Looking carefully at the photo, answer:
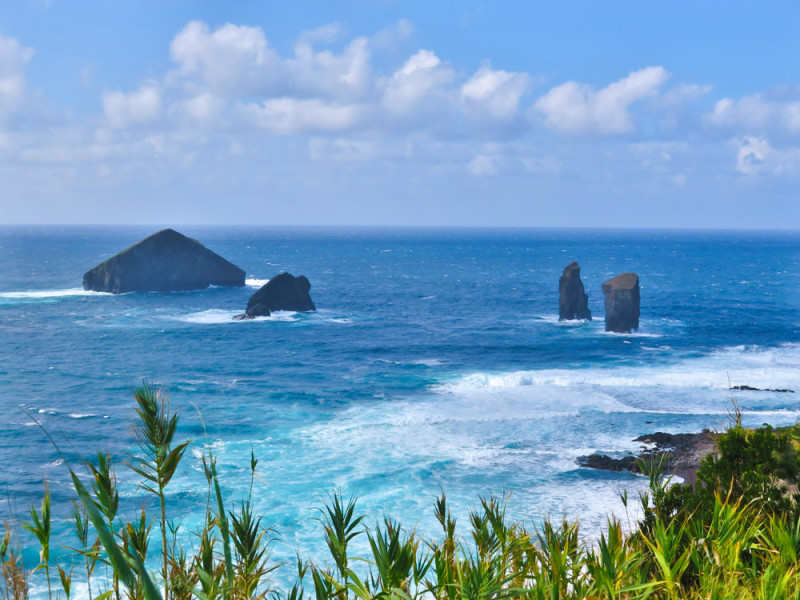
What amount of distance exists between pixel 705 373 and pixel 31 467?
152 ft

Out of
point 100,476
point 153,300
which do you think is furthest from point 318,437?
point 153,300

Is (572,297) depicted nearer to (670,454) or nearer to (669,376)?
(669,376)

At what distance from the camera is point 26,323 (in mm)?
78500

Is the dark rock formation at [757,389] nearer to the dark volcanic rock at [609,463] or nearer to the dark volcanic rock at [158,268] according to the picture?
the dark volcanic rock at [609,463]

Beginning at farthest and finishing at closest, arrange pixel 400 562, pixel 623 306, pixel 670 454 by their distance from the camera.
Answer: pixel 623 306 < pixel 670 454 < pixel 400 562

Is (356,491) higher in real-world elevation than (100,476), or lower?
lower

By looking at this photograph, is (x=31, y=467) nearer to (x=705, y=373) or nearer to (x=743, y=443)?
(x=743, y=443)

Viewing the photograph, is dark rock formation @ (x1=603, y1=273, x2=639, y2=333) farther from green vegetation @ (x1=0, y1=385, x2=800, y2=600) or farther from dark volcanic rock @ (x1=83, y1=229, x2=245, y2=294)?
dark volcanic rock @ (x1=83, y1=229, x2=245, y2=294)

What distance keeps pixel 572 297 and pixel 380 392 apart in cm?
3918

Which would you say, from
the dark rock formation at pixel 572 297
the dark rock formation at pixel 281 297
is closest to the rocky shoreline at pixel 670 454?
the dark rock formation at pixel 572 297

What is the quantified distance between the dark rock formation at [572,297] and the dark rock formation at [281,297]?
103 feet

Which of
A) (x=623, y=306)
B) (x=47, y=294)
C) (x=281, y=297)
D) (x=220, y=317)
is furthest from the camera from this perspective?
(x=47, y=294)

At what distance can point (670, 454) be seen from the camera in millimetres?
34500

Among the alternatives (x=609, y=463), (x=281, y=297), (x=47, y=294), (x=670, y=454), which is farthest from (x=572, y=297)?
(x=47, y=294)
